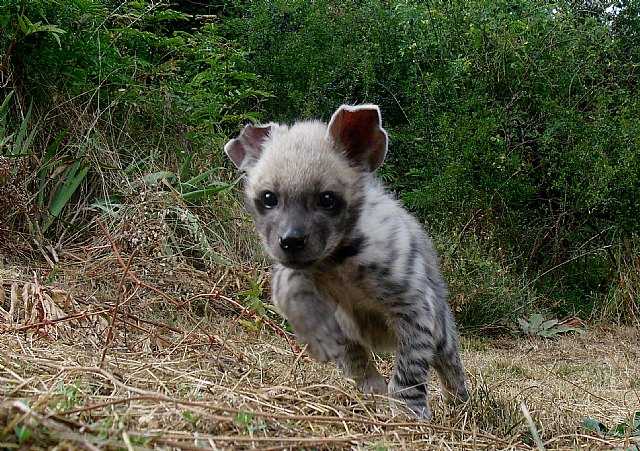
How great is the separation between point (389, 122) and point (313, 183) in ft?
21.0

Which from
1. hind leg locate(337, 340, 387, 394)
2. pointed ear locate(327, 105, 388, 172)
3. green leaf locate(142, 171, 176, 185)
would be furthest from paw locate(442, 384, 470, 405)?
green leaf locate(142, 171, 176, 185)

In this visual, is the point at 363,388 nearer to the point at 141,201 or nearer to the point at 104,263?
the point at 104,263

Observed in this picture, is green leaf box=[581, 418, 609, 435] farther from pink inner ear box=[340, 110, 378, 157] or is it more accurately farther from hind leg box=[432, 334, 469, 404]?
pink inner ear box=[340, 110, 378, 157]

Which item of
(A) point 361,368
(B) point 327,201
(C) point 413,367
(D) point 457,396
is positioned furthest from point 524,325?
(B) point 327,201

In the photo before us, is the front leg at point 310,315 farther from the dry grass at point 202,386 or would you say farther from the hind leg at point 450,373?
the hind leg at point 450,373

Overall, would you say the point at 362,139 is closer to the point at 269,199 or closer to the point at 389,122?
the point at 269,199

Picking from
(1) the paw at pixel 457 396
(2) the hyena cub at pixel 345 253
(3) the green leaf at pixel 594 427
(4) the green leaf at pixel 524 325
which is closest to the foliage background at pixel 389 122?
(4) the green leaf at pixel 524 325

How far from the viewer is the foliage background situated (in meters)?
5.93

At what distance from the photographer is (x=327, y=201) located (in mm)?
3252

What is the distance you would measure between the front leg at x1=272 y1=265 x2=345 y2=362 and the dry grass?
4.5 inches

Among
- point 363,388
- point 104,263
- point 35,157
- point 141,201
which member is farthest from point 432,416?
point 35,157

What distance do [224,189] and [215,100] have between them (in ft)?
4.33

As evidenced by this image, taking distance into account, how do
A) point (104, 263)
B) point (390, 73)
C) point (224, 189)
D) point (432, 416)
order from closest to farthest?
1. point (432, 416)
2. point (104, 263)
3. point (224, 189)
4. point (390, 73)

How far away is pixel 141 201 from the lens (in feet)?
18.4
